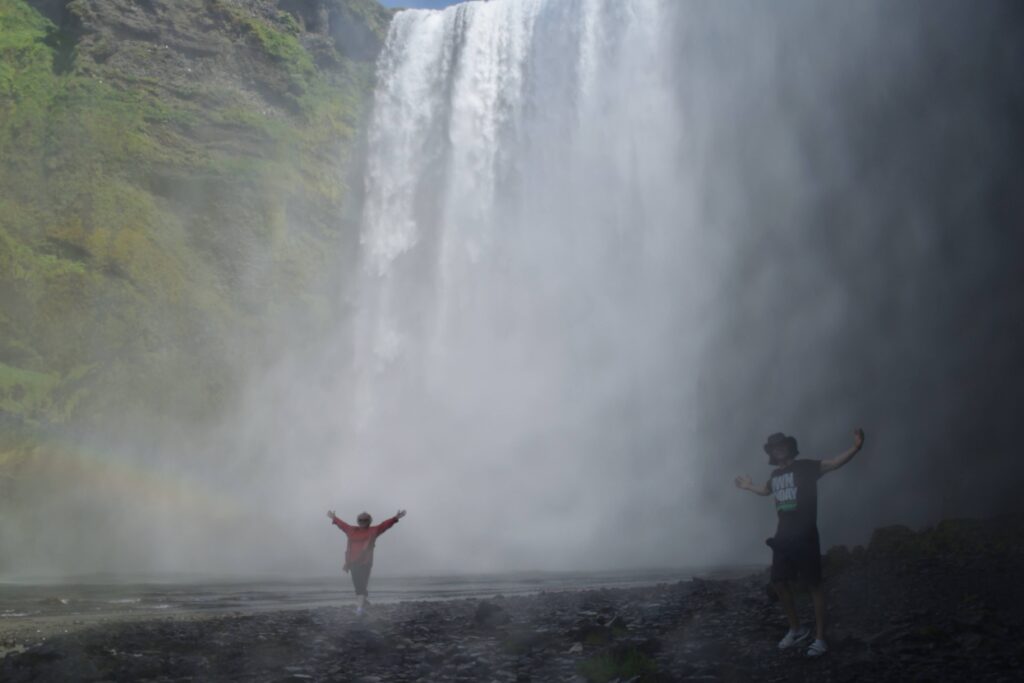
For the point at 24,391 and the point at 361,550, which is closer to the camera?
the point at 361,550

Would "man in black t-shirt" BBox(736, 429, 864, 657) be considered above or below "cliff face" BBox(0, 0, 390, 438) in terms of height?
below

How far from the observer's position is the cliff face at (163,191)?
29.5m

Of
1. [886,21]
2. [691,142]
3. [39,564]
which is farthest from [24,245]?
[886,21]

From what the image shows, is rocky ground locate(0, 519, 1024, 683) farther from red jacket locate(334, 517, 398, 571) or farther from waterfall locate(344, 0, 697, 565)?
waterfall locate(344, 0, 697, 565)

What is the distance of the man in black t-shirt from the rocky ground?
1.03 ft

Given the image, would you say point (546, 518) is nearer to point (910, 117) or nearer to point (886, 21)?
point (910, 117)

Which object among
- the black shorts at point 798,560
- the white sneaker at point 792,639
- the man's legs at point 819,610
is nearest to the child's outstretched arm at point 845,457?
the black shorts at point 798,560

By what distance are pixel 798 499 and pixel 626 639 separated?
238 centimetres

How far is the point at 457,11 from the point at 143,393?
2013cm

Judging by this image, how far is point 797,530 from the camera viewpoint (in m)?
6.86

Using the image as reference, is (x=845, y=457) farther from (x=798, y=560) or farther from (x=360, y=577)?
(x=360, y=577)

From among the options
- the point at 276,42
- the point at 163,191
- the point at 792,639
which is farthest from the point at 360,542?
the point at 276,42

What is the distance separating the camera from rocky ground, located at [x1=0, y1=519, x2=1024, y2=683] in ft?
21.5

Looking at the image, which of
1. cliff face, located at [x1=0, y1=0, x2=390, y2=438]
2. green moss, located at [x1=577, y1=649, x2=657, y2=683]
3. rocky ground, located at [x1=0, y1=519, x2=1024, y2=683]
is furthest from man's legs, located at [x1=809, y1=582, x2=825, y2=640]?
cliff face, located at [x1=0, y1=0, x2=390, y2=438]
